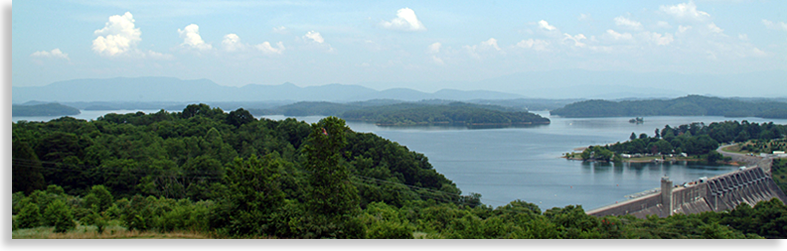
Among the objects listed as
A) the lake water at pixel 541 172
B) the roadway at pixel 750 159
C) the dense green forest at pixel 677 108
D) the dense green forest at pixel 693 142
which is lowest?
the lake water at pixel 541 172

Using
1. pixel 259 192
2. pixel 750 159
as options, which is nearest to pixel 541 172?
pixel 750 159

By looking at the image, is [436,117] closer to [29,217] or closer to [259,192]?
[259,192]

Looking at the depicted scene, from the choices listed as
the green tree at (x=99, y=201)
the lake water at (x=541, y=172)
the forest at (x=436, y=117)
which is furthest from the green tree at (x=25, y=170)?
the forest at (x=436, y=117)

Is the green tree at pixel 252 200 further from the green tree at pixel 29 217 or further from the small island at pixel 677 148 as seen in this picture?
the small island at pixel 677 148
